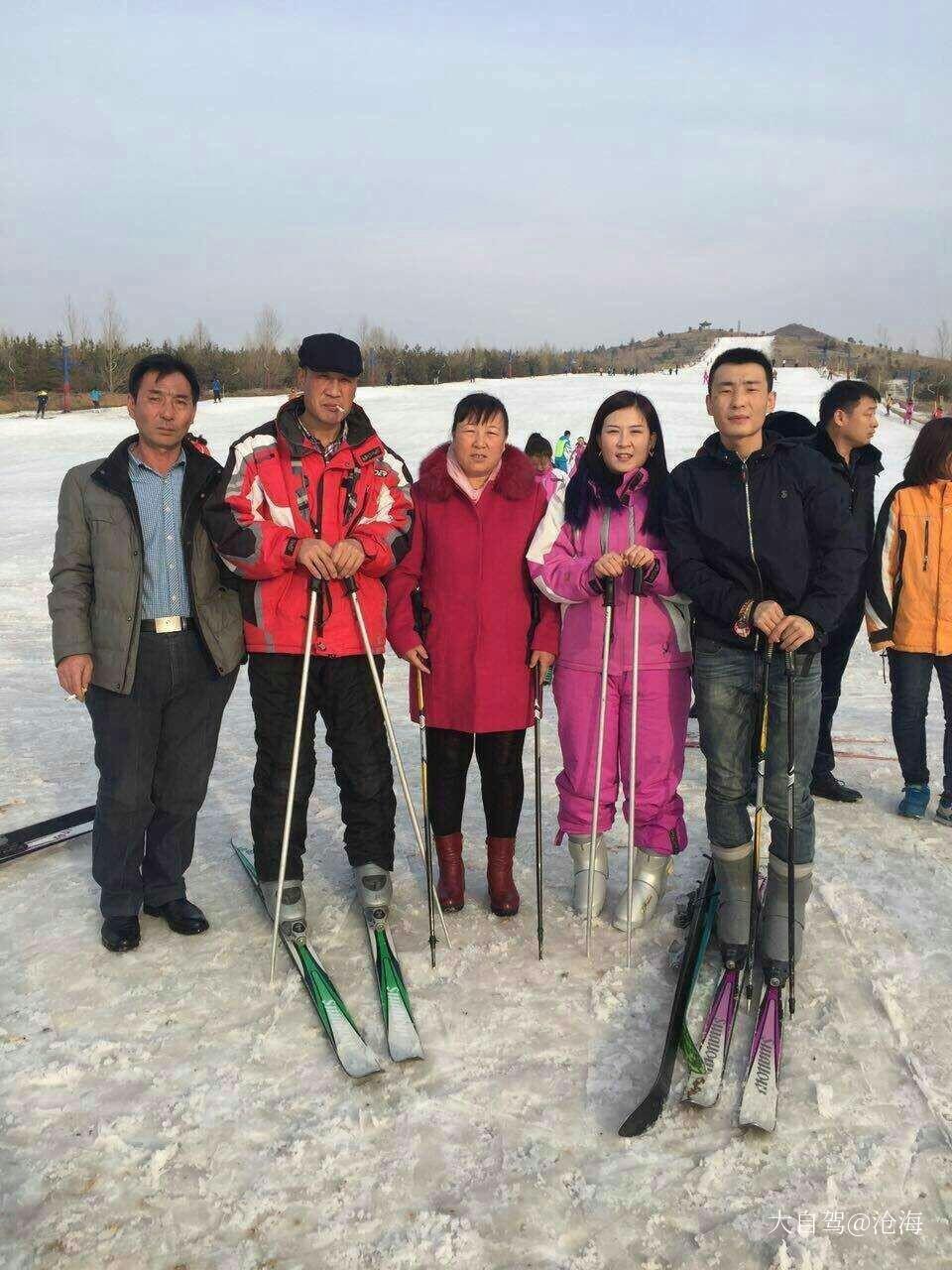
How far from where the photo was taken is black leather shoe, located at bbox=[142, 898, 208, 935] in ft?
11.6

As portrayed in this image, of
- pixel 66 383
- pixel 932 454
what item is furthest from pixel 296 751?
pixel 66 383

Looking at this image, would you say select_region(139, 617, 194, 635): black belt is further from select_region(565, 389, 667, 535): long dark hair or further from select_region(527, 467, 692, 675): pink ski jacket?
select_region(565, 389, 667, 535): long dark hair

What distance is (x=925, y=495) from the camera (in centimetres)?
448

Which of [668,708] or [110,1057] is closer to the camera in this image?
[110,1057]

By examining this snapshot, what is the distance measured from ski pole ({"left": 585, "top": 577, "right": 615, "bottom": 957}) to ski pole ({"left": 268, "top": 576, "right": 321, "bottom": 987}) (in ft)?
3.57

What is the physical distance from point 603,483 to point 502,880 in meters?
1.67

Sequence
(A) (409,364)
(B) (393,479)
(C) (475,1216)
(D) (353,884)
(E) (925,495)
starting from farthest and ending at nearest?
(A) (409,364)
(E) (925,495)
(D) (353,884)
(B) (393,479)
(C) (475,1216)

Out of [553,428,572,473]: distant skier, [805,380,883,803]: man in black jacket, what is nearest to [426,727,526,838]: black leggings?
[805,380,883,803]: man in black jacket

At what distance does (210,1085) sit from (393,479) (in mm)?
2157

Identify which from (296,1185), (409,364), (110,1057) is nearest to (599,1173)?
(296,1185)

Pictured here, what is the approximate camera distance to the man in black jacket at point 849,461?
14.4ft

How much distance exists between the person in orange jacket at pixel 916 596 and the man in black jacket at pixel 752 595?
1.59m

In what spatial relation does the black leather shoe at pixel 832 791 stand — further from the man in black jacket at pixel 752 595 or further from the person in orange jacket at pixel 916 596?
the man in black jacket at pixel 752 595

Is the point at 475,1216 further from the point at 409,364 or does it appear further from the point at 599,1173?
the point at 409,364
